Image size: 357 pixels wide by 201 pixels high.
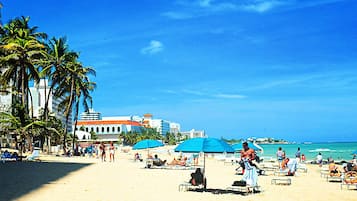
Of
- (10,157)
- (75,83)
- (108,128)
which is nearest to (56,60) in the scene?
(75,83)

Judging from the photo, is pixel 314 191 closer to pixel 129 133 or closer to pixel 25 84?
pixel 25 84

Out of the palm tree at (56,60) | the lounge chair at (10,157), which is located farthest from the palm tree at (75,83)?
the lounge chair at (10,157)

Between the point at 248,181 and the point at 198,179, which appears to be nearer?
the point at 248,181

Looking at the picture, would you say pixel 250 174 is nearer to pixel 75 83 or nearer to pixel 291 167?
pixel 291 167

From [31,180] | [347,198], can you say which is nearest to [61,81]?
[31,180]

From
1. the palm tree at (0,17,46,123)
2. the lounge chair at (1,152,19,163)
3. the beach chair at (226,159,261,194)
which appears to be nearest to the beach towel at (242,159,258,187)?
the beach chair at (226,159,261,194)

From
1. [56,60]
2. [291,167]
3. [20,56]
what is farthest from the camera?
[56,60]

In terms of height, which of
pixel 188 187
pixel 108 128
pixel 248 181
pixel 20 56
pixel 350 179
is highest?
pixel 20 56

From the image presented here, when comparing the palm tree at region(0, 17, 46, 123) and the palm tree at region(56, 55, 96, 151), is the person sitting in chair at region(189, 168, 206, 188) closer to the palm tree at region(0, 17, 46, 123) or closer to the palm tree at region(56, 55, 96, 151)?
the palm tree at region(0, 17, 46, 123)

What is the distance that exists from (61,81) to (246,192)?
103 feet

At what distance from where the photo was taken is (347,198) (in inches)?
437

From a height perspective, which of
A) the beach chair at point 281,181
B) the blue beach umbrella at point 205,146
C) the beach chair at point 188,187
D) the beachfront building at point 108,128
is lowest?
the beach chair at point 281,181

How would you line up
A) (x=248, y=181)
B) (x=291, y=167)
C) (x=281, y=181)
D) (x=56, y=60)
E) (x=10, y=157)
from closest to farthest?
(x=248, y=181), (x=281, y=181), (x=291, y=167), (x=10, y=157), (x=56, y=60)

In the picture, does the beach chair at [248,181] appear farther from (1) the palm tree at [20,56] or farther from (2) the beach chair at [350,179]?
(1) the palm tree at [20,56]
